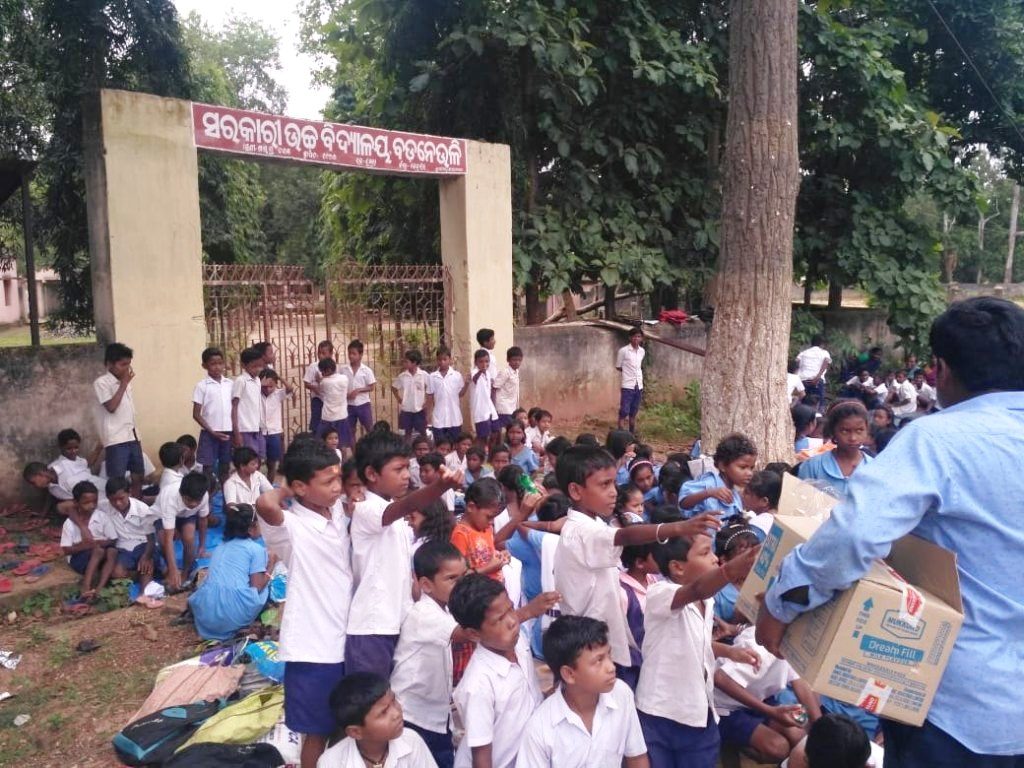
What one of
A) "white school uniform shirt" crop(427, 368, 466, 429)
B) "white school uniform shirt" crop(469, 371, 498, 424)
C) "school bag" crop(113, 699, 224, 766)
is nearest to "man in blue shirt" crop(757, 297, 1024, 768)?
"school bag" crop(113, 699, 224, 766)

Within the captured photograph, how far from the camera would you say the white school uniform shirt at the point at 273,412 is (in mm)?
6805

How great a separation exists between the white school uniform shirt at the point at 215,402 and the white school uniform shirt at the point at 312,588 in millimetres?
3679

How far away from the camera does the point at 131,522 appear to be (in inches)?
212

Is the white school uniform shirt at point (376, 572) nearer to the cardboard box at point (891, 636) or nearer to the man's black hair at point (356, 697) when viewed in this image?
the man's black hair at point (356, 697)

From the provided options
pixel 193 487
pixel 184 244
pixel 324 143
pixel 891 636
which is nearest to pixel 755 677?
pixel 891 636

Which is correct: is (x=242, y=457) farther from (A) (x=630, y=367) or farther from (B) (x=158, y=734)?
(A) (x=630, y=367)

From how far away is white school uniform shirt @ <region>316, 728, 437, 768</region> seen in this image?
268 centimetres

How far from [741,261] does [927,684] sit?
5271 millimetres

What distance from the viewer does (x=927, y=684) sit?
68.6 inches

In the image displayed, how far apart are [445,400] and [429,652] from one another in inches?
202

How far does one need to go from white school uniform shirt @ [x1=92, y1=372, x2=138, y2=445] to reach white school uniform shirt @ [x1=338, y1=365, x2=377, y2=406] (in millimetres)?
2014

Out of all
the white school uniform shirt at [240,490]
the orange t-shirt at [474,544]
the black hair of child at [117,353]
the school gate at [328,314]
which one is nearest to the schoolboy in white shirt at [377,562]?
the orange t-shirt at [474,544]

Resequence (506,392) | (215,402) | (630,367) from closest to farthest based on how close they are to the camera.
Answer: (215,402) → (506,392) → (630,367)

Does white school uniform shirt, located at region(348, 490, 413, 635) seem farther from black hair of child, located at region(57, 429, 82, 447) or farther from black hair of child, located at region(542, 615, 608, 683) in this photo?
black hair of child, located at region(57, 429, 82, 447)
